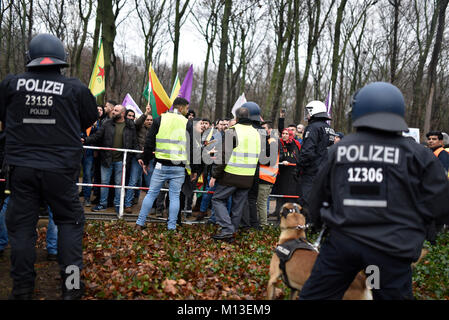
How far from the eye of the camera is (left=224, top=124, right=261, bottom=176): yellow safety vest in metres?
6.79

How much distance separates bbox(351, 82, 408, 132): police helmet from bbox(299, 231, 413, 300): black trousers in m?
0.84

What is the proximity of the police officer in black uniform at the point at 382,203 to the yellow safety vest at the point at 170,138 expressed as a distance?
440 cm

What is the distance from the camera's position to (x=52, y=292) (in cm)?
438

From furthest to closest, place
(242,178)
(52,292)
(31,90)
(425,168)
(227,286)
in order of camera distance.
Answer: (242,178) < (227,286) < (52,292) < (31,90) < (425,168)

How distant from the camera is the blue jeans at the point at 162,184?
6.93 metres

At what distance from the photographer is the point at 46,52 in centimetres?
398

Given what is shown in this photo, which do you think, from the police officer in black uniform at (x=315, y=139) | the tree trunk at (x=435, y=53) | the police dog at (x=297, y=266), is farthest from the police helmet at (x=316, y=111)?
the tree trunk at (x=435, y=53)

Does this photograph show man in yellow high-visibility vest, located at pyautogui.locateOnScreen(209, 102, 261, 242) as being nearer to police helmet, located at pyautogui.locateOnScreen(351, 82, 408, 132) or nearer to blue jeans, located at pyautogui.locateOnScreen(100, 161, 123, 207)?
blue jeans, located at pyautogui.locateOnScreen(100, 161, 123, 207)

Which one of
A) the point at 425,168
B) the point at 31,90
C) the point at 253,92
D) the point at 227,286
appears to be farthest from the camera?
the point at 253,92

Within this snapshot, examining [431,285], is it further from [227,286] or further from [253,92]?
[253,92]

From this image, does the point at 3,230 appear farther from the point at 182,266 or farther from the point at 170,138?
the point at 170,138

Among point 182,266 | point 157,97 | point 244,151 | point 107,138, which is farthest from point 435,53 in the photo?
point 182,266
